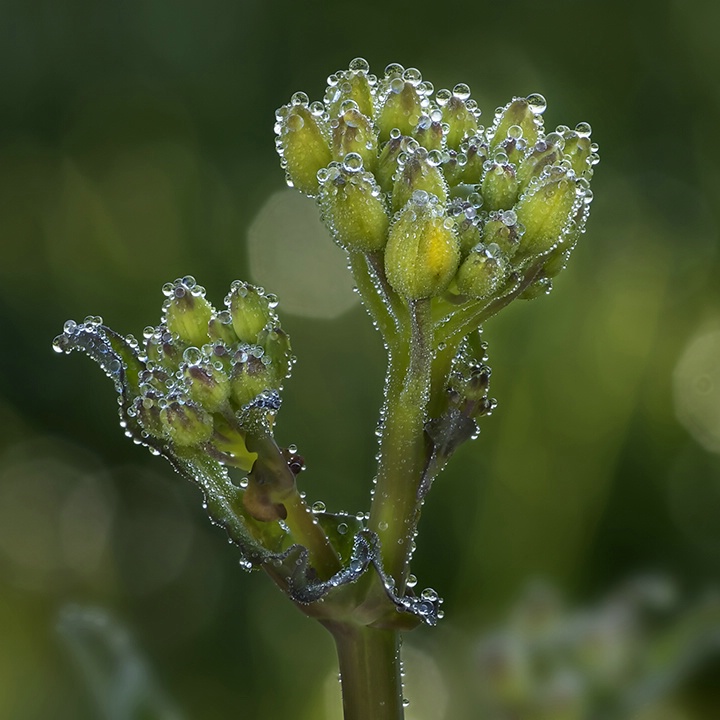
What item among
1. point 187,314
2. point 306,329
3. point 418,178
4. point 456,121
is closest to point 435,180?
point 418,178

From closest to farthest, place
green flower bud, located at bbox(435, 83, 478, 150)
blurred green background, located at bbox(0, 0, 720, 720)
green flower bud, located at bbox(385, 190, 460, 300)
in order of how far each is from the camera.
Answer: green flower bud, located at bbox(385, 190, 460, 300) → green flower bud, located at bbox(435, 83, 478, 150) → blurred green background, located at bbox(0, 0, 720, 720)

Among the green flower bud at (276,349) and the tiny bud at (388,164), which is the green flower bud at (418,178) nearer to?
the tiny bud at (388,164)

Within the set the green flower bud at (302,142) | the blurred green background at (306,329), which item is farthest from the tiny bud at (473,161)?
the blurred green background at (306,329)

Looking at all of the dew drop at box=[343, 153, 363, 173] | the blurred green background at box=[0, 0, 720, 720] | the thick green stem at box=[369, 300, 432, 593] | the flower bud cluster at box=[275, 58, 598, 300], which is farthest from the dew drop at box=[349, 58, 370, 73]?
the blurred green background at box=[0, 0, 720, 720]

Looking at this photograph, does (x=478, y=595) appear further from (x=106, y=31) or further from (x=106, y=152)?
(x=106, y=31)

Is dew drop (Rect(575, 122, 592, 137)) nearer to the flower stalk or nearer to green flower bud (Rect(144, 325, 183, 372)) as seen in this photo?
the flower stalk

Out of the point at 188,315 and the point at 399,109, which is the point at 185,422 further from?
the point at 399,109
